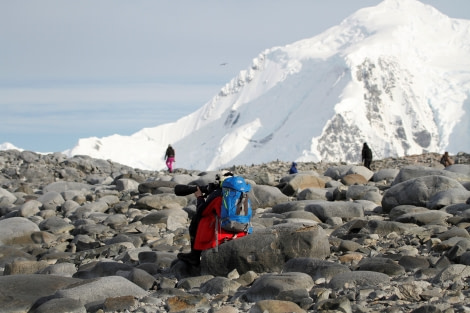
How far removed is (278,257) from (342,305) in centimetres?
212

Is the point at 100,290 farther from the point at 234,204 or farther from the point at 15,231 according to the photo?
the point at 15,231

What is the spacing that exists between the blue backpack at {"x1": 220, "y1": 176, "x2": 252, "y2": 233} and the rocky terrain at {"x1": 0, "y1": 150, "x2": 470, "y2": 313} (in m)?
0.22

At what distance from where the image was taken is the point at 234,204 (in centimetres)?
785

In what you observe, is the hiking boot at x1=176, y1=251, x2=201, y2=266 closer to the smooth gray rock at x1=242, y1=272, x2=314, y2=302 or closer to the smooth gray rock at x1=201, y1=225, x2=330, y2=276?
the smooth gray rock at x1=201, y1=225, x2=330, y2=276

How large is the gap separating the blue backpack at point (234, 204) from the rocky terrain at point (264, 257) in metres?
0.22

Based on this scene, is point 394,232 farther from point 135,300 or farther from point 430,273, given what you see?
point 135,300

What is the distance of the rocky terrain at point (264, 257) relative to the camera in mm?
6141

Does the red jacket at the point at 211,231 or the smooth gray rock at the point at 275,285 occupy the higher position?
the red jacket at the point at 211,231

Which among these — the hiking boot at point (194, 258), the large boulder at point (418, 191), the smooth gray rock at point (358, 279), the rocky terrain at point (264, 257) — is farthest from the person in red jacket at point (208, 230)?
the large boulder at point (418, 191)

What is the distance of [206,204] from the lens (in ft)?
26.5

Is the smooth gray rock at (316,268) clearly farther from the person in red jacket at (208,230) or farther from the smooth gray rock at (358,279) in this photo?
the person in red jacket at (208,230)

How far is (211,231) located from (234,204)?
0.46 metres

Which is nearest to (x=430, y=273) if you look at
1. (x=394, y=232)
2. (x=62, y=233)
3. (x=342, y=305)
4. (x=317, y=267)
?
(x=317, y=267)

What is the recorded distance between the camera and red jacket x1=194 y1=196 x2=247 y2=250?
7930mm
